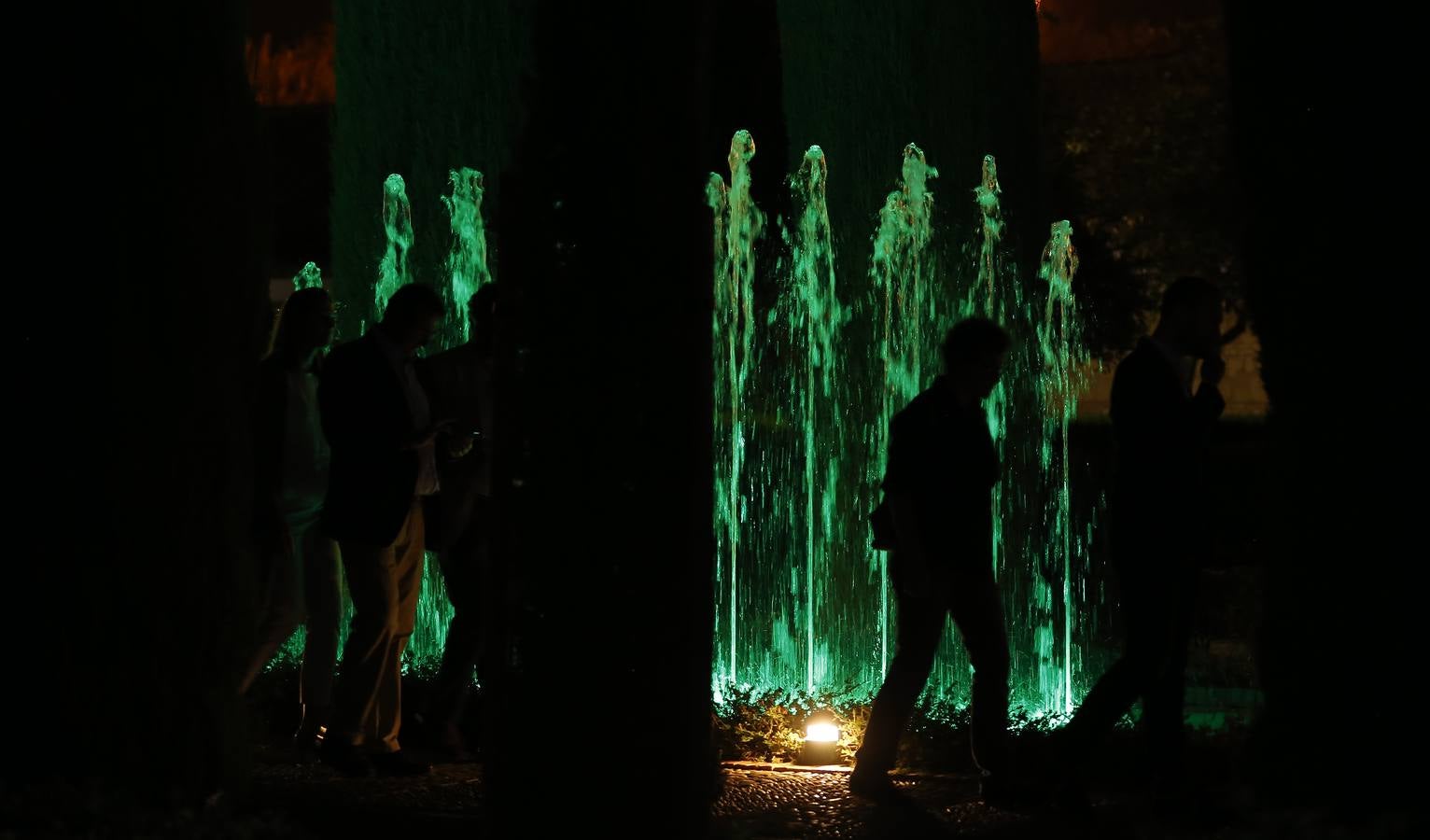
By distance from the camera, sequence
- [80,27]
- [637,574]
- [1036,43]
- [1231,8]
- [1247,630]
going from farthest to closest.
Answer: [1247,630]
[1036,43]
[80,27]
[1231,8]
[637,574]

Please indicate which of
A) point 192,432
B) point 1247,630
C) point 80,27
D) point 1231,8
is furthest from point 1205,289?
point 1247,630

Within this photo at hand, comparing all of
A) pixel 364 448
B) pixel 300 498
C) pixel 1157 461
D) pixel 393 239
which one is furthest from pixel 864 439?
pixel 1157 461

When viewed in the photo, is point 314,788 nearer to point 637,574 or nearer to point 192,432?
point 192,432

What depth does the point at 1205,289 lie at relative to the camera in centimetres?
507

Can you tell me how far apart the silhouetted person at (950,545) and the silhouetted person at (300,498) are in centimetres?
203

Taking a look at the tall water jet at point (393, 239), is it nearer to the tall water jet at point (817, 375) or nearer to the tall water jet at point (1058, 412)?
the tall water jet at point (817, 375)

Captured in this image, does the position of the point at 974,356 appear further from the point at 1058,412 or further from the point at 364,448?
the point at 1058,412

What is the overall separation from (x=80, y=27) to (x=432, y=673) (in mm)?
3287

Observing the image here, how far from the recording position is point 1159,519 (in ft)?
16.0

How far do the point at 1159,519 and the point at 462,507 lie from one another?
101 inches

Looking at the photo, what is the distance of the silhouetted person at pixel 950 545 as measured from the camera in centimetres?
523

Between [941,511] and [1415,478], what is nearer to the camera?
[1415,478]

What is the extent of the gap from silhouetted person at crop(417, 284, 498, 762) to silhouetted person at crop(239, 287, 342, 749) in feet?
1.32

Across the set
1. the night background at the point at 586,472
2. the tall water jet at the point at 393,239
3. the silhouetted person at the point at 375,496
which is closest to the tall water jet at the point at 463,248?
the tall water jet at the point at 393,239
